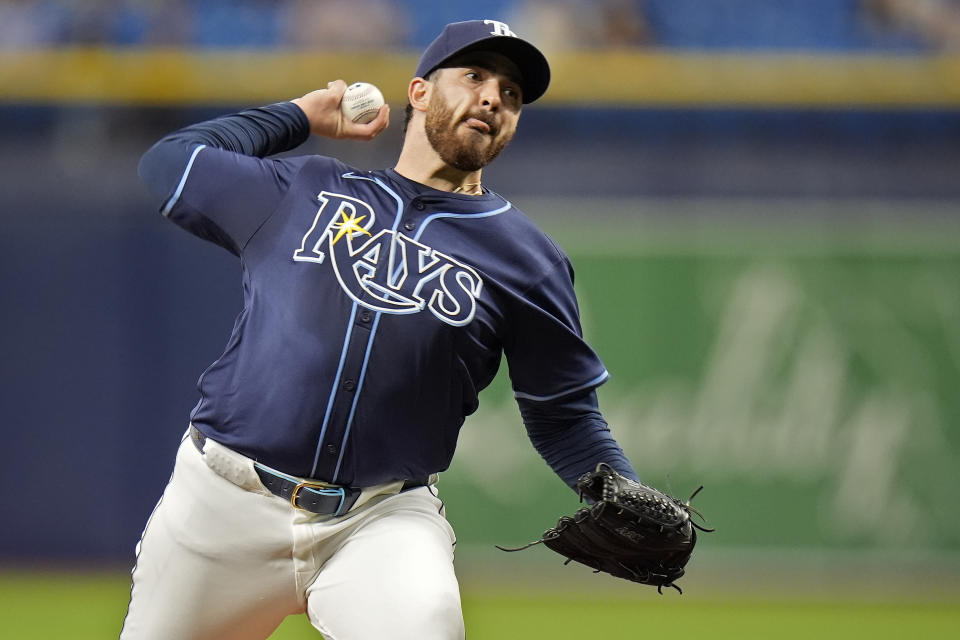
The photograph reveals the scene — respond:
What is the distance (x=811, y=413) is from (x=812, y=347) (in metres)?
0.36

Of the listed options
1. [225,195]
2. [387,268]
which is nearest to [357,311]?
[387,268]

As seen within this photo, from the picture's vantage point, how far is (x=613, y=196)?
24.5 feet

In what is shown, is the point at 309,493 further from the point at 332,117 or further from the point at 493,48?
the point at 493,48

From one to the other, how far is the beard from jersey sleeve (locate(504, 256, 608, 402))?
306 millimetres

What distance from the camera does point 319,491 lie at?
9.32 feet

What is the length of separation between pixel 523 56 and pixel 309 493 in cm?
113

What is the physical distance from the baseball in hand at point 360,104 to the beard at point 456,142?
→ 0.53 ft

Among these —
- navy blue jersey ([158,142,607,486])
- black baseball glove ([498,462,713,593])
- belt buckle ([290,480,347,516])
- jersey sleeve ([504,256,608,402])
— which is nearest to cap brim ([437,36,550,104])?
navy blue jersey ([158,142,607,486])

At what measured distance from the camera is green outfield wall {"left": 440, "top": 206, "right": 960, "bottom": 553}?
7.22 metres

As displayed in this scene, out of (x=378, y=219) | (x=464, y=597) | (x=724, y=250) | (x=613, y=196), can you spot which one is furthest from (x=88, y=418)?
(x=378, y=219)

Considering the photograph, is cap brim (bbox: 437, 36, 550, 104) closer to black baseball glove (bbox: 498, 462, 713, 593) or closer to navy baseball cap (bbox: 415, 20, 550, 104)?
navy baseball cap (bbox: 415, 20, 550, 104)

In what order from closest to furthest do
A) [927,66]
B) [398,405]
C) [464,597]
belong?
1. [398,405]
2. [464,597]
3. [927,66]

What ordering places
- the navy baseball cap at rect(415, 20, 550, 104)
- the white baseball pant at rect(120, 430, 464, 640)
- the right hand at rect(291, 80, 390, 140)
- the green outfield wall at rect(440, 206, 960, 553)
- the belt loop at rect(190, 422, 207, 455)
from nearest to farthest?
the white baseball pant at rect(120, 430, 464, 640)
the belt loop at rect(190, 422, 207, 455)
the navy baseball cap at rect(415, 20, 550, 104)
the right hand at rect(291, 80, 390, 140)
the green outfield wall at rect(440, 206, 960, 553)

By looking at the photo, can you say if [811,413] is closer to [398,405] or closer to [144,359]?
[144,359]
